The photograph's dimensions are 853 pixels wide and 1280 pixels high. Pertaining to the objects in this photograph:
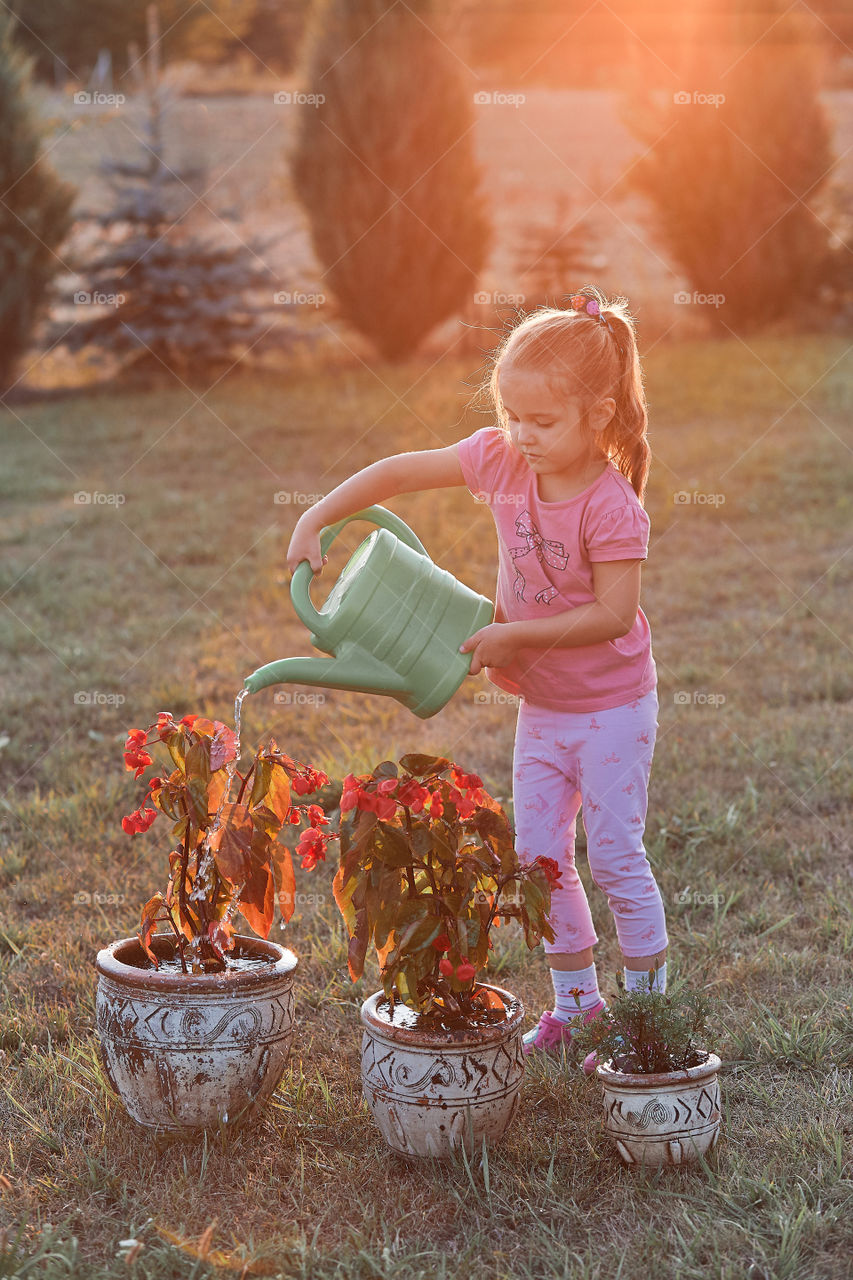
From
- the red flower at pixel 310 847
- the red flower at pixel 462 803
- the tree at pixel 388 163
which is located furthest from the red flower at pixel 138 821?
the tree at pixel 388 163

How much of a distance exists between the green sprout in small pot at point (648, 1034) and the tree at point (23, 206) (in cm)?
767

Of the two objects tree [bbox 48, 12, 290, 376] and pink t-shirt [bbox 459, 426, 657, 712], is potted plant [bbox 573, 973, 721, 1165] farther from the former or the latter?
tree [bbox 48, 12, 290, 376]

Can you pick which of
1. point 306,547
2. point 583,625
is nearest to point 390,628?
point 306,547

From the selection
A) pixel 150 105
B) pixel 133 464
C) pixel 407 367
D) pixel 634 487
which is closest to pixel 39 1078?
pixel 634 487

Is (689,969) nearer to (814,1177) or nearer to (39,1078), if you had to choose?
(814,1177)

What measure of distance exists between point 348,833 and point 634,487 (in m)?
0.80

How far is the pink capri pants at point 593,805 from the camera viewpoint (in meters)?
2.21

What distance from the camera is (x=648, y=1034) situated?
198cm

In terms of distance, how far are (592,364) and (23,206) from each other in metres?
7.52

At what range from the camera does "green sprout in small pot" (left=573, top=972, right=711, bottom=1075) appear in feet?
6.43

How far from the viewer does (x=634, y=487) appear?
226 centimetres

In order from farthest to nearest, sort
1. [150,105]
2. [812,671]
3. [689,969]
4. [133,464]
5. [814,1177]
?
[150,105], [133,464], [812,671], [689,969], [814,1177]

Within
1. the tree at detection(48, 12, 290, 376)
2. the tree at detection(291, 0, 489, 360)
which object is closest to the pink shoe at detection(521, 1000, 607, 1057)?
the tree at detection(48, 12, 290, 376)

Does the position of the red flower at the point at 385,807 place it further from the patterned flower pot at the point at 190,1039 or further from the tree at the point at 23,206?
the tree at the point at 23,206
